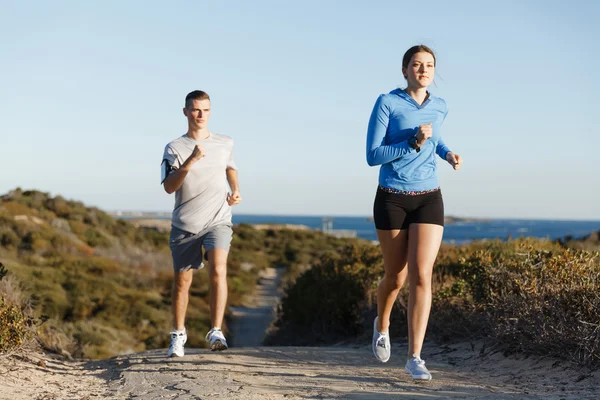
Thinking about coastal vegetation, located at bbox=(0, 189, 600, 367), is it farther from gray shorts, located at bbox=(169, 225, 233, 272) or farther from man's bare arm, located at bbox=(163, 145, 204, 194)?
man's bare arm, located at bbox=(163, 145, 204, 194)

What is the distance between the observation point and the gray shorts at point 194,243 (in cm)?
698

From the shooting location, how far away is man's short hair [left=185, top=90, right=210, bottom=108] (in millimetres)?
6984

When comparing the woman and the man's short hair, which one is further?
the man's short hair

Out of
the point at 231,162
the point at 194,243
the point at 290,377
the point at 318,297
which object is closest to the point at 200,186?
the point at 231,162

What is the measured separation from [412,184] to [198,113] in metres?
2.35

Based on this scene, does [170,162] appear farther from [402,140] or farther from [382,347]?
[382,347]

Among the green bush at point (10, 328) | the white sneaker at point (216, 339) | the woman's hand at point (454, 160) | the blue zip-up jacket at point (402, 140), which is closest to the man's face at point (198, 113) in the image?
the blue zip-up jacket at point (402, 140)

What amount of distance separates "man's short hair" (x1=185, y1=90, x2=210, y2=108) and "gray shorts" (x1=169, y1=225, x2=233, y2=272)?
1.24m

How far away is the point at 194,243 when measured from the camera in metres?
7.04

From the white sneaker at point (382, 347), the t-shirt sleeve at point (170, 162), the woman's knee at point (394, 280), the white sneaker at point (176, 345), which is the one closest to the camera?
the woman's knee at point (394, 280)

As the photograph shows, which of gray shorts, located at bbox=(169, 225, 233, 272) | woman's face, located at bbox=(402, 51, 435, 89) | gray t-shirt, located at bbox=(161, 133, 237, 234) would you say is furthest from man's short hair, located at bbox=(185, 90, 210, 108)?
woman's face, located at bbox=(402, 51, 435, 89)

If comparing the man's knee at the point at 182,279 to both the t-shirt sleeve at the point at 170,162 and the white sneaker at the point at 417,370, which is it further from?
the white sneaker at the point at 417,370

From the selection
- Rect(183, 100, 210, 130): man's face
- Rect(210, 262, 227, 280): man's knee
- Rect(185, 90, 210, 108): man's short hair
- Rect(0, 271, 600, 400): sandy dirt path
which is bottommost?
Rect(0, 271, 600, 400): sandy dirt path

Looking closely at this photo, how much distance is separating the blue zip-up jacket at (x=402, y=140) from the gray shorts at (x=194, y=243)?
185 centimetres
